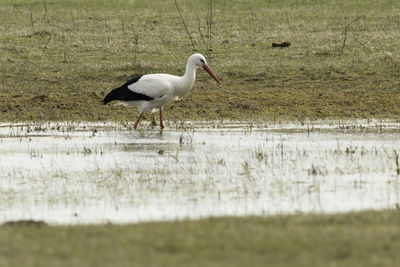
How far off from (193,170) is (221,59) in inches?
452

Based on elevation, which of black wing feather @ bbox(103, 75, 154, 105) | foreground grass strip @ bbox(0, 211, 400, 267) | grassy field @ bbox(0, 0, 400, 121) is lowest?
foreground grass strip @ bbox(0, 211, 400, 267)

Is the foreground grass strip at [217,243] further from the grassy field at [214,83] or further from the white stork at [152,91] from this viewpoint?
the white stork at [152,91]

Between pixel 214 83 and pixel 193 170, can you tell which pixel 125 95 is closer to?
pixel 214 83

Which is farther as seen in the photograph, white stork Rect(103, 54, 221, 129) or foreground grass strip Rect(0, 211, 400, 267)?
white stork Rect(103, 54, 221, 129)

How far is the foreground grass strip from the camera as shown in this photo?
19.2ft

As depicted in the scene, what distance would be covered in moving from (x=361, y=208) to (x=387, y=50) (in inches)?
583

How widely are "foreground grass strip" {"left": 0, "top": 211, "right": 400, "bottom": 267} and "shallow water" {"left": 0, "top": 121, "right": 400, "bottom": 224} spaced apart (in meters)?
1.00

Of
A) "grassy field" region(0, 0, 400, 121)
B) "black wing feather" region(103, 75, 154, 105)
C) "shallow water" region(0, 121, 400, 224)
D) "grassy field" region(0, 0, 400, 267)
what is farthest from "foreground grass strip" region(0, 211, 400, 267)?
"grassy field" region(0, 0, 400, 121)

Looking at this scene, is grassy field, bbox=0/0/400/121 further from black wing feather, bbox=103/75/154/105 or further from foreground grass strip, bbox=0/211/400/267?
foreground grass strip, bbox=0/211/400/267

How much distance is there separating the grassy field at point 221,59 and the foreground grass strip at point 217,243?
887 cm

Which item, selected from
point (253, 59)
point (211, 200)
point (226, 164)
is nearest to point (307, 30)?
point (253, 59)

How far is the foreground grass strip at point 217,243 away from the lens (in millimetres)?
5859

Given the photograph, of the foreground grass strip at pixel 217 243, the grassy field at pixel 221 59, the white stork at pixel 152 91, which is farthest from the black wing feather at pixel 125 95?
the foreground grass strip at pixel 217 243

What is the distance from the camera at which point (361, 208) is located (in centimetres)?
826
